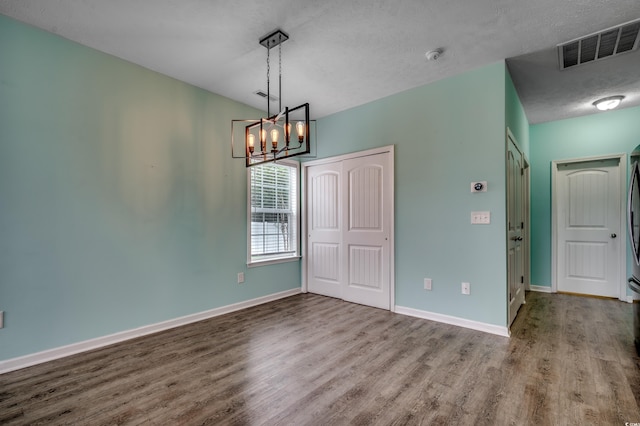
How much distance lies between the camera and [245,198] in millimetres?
3980

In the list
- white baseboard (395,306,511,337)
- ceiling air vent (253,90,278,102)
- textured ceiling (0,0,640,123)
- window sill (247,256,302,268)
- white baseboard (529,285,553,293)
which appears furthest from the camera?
white baseboard (529,285,553,293)

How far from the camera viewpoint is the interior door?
312cm

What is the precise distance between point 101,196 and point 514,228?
438 cm

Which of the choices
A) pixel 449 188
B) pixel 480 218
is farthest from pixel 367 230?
pixel 480 218

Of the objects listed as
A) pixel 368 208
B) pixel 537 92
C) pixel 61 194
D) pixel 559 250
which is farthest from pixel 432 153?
pixel 61 194

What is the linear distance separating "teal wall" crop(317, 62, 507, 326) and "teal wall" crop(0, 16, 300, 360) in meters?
2.21

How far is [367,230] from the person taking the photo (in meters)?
4.02

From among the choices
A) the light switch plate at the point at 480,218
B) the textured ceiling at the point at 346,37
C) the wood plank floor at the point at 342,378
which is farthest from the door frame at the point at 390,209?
the light switch plate at the point at 480,218

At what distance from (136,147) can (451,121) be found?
11.1ft

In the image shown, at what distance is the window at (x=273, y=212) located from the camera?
4.14 meters

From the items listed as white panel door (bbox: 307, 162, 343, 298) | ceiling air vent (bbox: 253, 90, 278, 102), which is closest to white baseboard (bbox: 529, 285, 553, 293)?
white panel door (bbox: 307, 162, 343, 298)

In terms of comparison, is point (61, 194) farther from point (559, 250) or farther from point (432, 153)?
point (559, 250)

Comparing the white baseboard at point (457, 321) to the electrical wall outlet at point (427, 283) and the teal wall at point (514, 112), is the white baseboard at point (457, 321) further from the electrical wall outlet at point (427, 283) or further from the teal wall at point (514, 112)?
the teal wall at point (514, 112)

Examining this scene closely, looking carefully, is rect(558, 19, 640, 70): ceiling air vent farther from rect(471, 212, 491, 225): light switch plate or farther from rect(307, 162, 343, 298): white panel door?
rect(307, 162, 343, 298): white panel door
